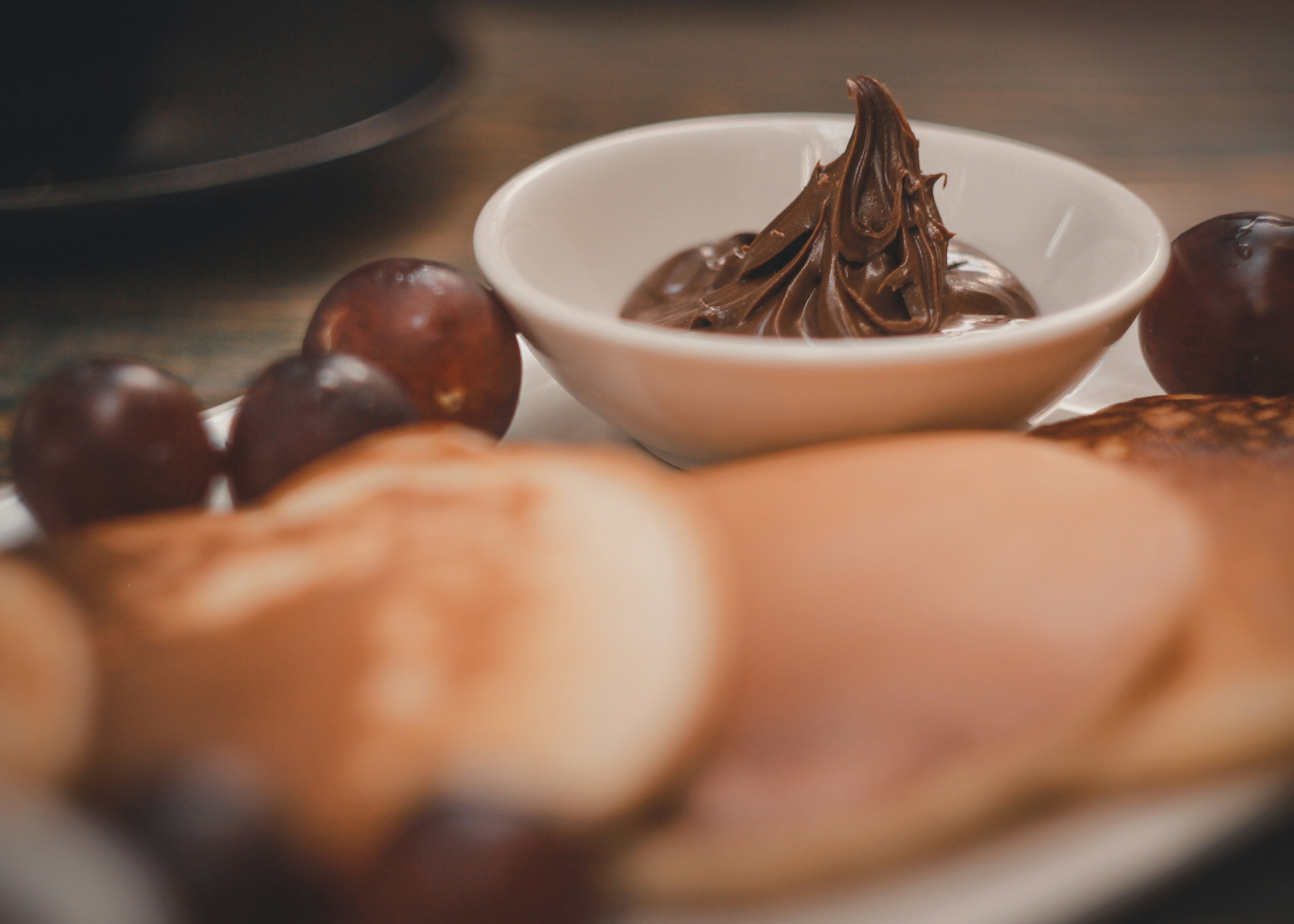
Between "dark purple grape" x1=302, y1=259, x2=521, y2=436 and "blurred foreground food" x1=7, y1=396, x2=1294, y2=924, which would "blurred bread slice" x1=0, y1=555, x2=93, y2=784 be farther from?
"dark purple grape" x1=302, y1=259, x2=521, y2=436

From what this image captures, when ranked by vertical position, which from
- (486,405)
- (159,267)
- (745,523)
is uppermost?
(745,523)

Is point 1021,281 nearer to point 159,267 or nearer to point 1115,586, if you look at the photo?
point 1115,586

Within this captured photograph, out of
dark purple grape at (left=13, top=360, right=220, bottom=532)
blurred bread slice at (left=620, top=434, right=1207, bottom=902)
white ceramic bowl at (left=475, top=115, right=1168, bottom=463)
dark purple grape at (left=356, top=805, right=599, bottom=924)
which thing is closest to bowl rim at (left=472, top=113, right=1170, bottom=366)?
white ceramic bowl at (left=475, top=115, right=1168, bottom=463)

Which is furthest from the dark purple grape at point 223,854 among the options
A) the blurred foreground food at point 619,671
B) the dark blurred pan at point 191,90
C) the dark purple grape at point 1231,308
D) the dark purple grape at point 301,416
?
the dark blurred pan at point 191,90

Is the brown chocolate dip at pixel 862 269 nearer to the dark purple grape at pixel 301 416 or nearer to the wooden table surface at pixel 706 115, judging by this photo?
the dark purple grape at pixel 301 416

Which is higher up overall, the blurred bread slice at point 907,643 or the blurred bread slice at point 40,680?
the blurred bread slice at point 907,643

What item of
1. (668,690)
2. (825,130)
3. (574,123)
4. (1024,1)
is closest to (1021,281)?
(825,130)
